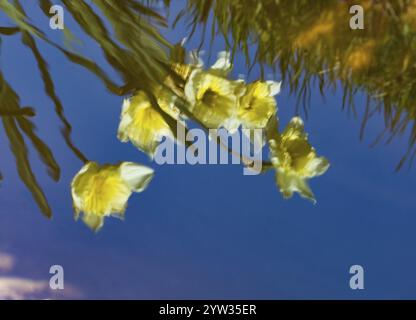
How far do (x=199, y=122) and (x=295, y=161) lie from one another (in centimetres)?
9

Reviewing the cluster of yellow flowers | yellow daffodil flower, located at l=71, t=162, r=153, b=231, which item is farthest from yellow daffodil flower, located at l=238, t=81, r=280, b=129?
yellow daffodil flower, located at l=71, t=162, r=153, b=231

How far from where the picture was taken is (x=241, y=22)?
0.67 metres

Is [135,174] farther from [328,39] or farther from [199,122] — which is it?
[328,39]

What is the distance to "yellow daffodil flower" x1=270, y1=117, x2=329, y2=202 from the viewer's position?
51cm

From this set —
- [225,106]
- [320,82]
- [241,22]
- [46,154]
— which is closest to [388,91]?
[320,82]

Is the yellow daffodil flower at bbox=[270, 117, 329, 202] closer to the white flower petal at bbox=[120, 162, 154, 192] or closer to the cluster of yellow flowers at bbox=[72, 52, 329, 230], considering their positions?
the cluster of yellow flowers at bbox=[72, 52, 329, 230]

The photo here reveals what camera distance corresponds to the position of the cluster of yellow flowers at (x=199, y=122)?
0.46m

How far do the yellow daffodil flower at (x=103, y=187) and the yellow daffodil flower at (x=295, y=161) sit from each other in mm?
108

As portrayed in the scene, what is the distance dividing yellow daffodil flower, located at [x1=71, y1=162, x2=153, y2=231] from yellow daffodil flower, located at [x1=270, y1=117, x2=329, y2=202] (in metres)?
0.11

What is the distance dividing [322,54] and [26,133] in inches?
13.1

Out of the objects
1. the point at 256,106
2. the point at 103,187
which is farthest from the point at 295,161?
the point at 103,187

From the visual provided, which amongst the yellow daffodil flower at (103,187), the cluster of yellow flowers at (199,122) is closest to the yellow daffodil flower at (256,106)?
the cluster of yellow flowers at (199,122)

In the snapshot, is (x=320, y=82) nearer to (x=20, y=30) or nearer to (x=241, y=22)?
(x=241, y=22)
